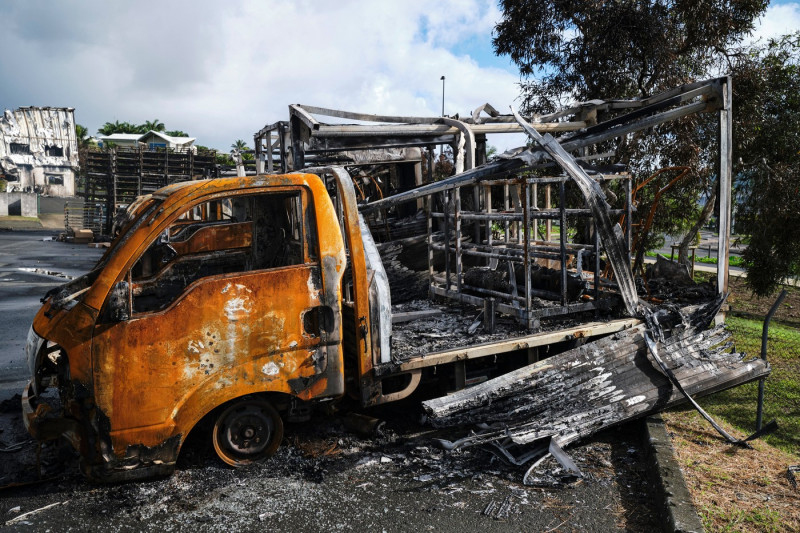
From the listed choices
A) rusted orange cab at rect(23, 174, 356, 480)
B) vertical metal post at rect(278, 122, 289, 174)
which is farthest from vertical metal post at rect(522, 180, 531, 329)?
vertical metal post at rect(278, 122, 289, 174)

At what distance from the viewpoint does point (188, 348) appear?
374 cm

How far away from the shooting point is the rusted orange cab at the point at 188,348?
3596 millimetres

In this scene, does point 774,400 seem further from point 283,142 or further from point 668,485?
point 283,142

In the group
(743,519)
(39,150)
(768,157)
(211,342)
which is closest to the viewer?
(743,519)

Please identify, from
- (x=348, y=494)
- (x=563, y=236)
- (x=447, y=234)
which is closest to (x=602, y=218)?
(x=563, y=236)

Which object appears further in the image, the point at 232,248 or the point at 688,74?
the point at 688,74

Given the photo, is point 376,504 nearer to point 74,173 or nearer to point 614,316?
point 614,316

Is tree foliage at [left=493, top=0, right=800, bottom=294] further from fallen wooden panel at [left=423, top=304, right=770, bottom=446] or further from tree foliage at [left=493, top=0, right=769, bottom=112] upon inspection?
fallen wooden panel at [left=423, top=304, right=770, bottom=446]

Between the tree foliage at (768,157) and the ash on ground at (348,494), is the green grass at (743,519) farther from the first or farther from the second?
the tree foliage at (768,157)

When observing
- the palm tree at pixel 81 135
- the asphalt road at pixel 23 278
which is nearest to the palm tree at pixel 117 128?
the palm tree at pixel 81 135

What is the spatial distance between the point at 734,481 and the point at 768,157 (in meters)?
8.78

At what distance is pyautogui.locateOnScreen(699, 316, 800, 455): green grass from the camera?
5.40 m

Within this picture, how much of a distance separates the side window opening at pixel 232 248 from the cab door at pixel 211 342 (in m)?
0.10

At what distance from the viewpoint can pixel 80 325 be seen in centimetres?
356
